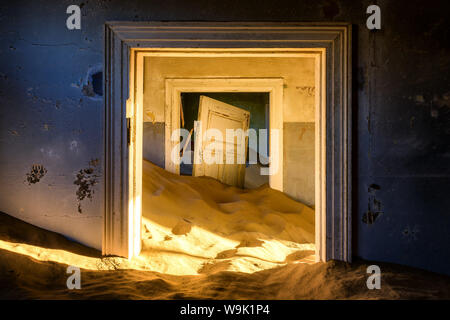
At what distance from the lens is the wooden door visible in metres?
6.05

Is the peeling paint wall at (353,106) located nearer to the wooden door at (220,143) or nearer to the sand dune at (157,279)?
the sand dune at (157,279)

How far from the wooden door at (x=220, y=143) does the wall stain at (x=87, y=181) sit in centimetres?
353

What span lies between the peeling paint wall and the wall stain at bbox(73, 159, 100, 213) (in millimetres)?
44

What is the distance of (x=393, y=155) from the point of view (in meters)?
2.44

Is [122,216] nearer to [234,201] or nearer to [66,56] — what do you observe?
[66,56]

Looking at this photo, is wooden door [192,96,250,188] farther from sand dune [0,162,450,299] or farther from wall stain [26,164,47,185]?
wall stain [26,164,47,185]

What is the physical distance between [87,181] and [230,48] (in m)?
1.69

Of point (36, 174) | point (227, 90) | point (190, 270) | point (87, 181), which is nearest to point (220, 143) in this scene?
point (227, 90)

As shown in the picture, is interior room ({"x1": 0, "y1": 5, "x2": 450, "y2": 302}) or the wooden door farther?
the wooden door

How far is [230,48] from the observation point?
2.55 m

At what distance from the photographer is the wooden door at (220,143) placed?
605cm

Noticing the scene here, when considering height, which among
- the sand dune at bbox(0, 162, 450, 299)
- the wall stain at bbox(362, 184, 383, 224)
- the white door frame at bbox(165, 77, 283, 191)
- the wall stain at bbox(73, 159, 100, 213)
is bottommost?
the sand dune at bbox(0, 162, 450, 299)

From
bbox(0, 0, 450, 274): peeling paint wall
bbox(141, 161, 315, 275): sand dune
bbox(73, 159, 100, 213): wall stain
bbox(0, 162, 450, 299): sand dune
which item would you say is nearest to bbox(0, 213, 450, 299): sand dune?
bbox(0, 162, 450, 299): sand dune
